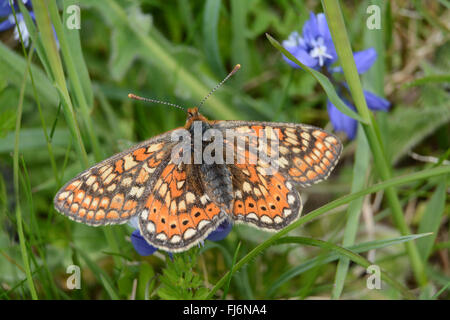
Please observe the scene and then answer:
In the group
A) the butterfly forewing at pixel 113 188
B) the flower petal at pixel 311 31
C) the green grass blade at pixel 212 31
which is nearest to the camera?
the butterfly forewing at pixel 113 188

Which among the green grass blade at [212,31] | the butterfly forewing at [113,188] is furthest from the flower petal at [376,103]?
the butterfly forewing at [113,188]

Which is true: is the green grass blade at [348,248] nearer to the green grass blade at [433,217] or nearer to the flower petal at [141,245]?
the green grass blade at [433,217]

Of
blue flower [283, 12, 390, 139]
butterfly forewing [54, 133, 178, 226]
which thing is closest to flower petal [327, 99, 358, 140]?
blue flower [283, 12, 390, 139]

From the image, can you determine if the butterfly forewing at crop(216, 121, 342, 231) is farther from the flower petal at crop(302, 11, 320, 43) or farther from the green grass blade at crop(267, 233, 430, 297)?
the flower petal at crop(302, 11, 320, 43)

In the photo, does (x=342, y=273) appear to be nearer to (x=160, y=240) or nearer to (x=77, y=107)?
(x=160, y=240)

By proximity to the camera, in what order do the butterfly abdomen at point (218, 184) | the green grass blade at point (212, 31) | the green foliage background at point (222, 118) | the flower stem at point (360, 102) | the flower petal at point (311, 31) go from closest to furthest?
the flower stem at point (360, 102)
the butterfly abdomen at point (218, 184)
the green foliage background at point (222, 118)
the flower petal at point (311, 31)
the green grass blade at point (212, 31)
